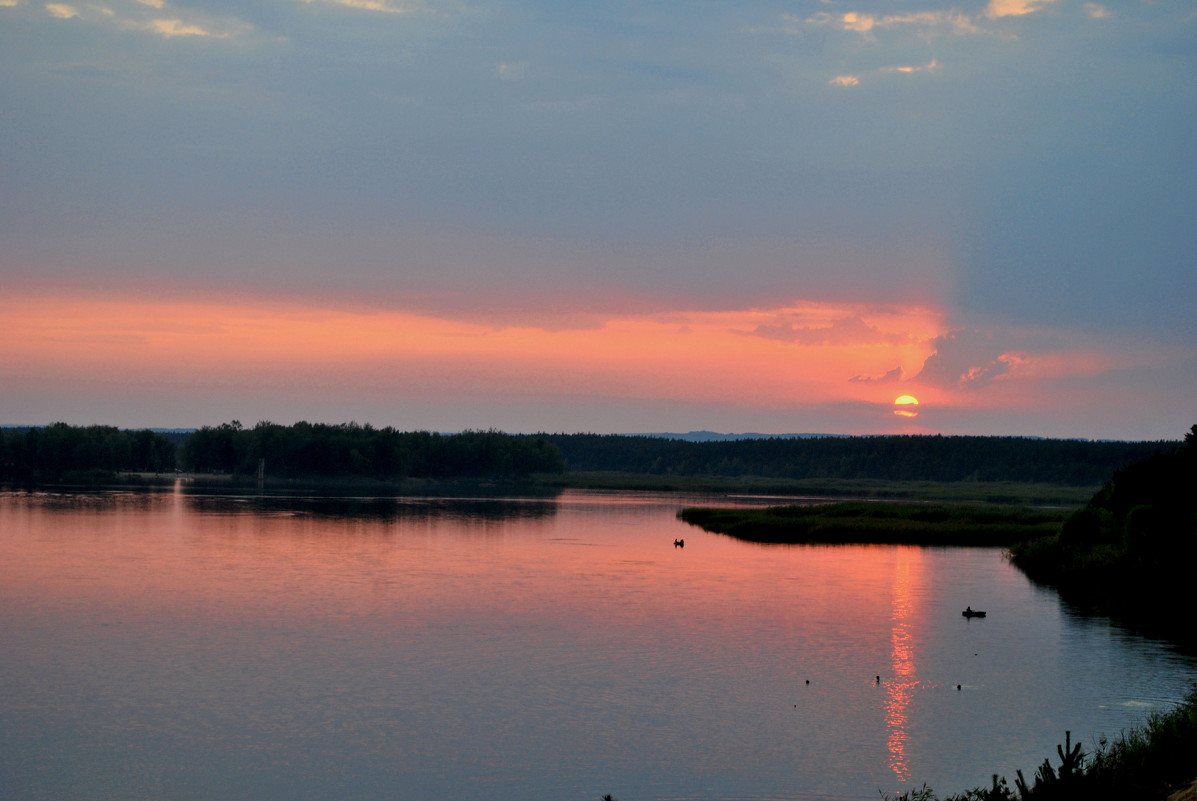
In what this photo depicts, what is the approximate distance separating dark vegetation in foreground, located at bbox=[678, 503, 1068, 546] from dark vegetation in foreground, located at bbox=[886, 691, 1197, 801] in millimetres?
50066

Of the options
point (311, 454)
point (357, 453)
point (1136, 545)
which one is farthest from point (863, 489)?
point (1136, 545)

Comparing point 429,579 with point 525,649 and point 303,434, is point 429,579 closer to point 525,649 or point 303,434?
point 525,649

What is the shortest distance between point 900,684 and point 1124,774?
1181 centimetres

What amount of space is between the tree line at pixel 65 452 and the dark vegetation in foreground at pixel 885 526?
111m

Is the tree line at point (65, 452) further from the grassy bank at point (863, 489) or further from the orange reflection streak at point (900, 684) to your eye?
the orange reflection streak at point (900, 684)

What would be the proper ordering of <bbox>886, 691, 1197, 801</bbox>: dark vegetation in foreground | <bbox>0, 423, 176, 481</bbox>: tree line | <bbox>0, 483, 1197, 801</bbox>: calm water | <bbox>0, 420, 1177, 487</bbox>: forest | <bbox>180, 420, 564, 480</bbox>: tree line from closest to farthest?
1. <bbox>886, 691, 1197, 801</bbox>: dark vegetation in foreground
2. <bbox>0, 483, 1197, 801</bbox>: calm water
3. <bbox>0, 423, 176, 481</bbox>: tree line
4. <bbox>0, 420, 1177, 487</bbox>: forest
5. <bbox>180, 420, 564, 480</bbox>: tree line

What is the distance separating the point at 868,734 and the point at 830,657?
7753 millimetres

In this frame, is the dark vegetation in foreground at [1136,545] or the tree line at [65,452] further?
the tree line at [65,452]

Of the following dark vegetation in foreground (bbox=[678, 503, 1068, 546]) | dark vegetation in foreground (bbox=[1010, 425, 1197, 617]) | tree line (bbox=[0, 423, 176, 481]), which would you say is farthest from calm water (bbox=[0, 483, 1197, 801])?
tree line (bbox=[0, 423, 176, 481])

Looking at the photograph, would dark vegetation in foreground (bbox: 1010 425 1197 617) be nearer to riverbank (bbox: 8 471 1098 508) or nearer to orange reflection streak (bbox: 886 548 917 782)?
orange reflection streak (bbox: 886 548 917 782)

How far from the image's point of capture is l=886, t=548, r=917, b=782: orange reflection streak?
20325mm

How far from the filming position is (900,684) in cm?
2648

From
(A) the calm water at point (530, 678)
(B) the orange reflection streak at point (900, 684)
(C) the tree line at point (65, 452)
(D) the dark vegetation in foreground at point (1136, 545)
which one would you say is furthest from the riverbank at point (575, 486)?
(B) the orange reflection streak at point (900, 684)

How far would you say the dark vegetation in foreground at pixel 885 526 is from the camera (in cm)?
6800
